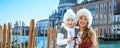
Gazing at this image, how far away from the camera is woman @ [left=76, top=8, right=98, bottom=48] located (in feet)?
9.13

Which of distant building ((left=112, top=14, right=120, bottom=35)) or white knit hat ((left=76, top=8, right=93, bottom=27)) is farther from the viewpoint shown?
distant building ((left=112, top=14, right=120, bottom=35))

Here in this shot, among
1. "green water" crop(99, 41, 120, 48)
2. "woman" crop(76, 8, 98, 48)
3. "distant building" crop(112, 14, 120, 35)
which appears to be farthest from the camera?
"distant building" crop(112, 14, 120, 35)

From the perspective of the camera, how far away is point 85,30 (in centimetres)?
284

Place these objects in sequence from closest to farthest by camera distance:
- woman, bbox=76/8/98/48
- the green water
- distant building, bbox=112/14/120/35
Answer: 1. woman, bbox=76/8/98/48
2. the green water
3. distant building, bbox=112/14/120/35

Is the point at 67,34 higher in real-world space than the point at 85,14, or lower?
lower

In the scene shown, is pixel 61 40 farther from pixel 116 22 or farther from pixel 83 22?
pixel 116 22

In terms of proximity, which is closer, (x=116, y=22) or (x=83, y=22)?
(x=83, y=22)

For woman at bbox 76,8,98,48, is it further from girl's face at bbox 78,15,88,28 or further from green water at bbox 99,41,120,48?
green water at bbox 99,41,120,48

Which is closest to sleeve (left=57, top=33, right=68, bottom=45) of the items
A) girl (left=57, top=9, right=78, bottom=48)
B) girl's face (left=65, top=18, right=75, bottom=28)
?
girl (left=57, top=9, right=78, bottom=48)

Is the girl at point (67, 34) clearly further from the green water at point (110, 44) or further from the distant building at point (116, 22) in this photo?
the distant building at point (116, 22)

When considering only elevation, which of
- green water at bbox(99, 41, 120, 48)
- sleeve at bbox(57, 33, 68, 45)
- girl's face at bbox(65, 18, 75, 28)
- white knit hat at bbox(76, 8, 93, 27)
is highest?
white knit hat at bbox(76, 8, 93, 27)

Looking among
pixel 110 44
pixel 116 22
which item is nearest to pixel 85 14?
pixel 110 44

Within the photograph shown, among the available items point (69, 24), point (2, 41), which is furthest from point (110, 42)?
point (69, 24)

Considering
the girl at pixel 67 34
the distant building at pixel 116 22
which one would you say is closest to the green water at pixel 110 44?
the distant building at pixel 116 22
